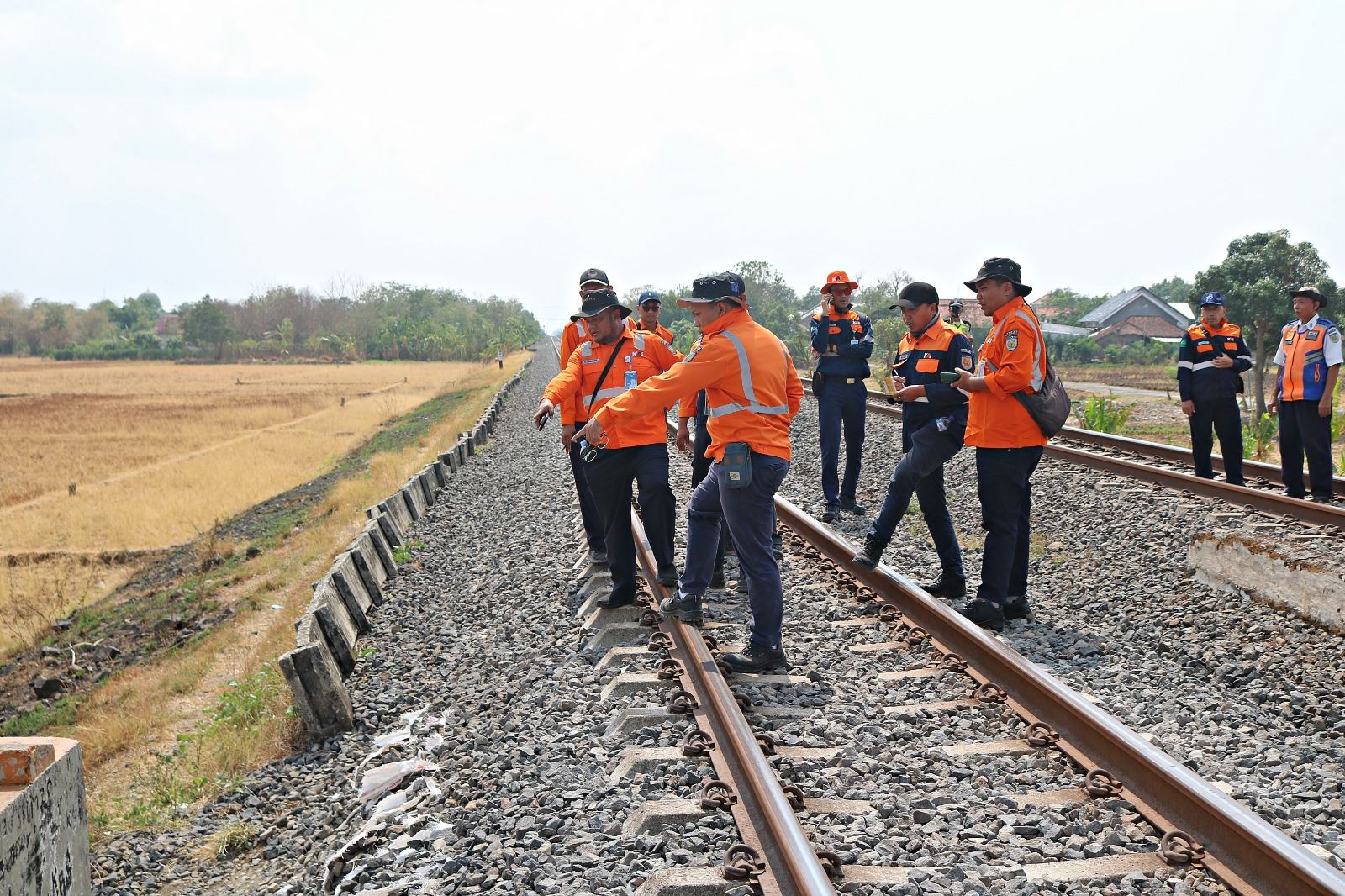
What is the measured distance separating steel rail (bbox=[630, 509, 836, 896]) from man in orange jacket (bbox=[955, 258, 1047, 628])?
1.91 m

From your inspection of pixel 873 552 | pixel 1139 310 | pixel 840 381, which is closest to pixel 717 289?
pixel 873 552

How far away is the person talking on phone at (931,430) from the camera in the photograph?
6.23 metres

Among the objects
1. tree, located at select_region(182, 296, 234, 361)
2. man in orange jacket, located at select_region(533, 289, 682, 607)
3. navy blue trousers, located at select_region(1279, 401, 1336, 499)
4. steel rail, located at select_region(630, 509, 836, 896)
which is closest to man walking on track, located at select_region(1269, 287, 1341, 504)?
navy blue trousers, located at select_region(1279, 401, 1336, 499)

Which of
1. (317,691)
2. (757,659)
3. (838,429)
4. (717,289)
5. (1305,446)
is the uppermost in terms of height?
(717,289)

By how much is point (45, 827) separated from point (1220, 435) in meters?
8.90

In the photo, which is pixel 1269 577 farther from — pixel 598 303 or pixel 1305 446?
pixel 598 303

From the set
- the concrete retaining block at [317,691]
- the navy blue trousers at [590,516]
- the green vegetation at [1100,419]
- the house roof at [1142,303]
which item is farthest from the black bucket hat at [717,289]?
the house roof at [1142,303]

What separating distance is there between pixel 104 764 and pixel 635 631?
431 centimetres

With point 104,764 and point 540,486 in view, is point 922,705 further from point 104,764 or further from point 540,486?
point 540,486

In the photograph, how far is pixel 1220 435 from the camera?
27.7 ft

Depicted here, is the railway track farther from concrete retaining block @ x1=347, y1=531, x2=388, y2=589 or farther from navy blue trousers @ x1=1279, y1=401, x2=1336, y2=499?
navy blue trousers @ x1=1279, y1=401, x2=1336, y2=499

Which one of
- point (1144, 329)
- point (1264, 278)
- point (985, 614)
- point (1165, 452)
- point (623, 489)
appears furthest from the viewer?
point (1144, 329)

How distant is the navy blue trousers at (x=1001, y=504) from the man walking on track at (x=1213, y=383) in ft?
11.8

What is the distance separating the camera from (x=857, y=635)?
548cm
